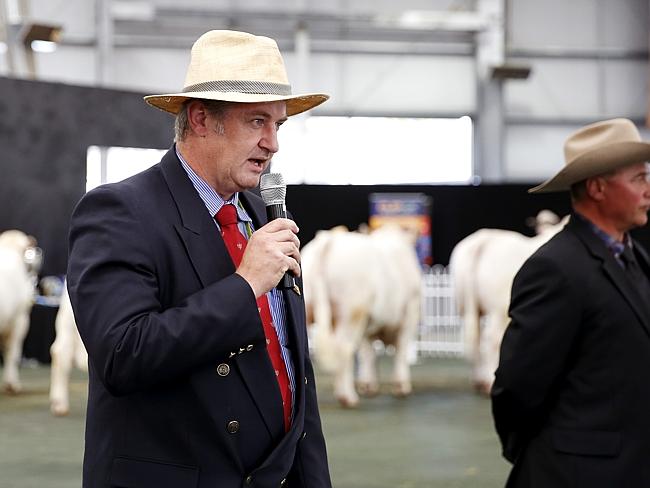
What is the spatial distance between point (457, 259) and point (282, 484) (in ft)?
29.4

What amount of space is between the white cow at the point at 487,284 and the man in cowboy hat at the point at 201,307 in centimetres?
822

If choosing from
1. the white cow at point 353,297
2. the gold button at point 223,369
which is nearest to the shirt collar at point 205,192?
the gold button at point 223,369

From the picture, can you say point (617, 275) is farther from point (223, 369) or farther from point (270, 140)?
point (223, 369)

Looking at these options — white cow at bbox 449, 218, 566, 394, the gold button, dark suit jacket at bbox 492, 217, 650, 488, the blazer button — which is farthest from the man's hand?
white cow at bbox 449, 218, 566, 394

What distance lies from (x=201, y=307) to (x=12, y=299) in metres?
9.20

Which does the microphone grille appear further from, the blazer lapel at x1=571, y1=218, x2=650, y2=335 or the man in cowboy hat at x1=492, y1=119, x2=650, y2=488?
the blazer lapel at x1=571, y1=218, x2=650, y2=335

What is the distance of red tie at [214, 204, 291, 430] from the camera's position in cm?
233

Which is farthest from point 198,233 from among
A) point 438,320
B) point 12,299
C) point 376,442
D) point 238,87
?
point 438,320

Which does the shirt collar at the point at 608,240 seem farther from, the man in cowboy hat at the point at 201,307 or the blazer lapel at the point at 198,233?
the blazer lapel at the point at 198,233

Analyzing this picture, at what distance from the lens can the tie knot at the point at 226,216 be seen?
235 cm

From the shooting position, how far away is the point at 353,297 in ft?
32.3

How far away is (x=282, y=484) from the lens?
234 centimetres

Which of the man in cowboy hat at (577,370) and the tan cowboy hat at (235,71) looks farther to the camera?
the man in cowboy hat at (577,370)

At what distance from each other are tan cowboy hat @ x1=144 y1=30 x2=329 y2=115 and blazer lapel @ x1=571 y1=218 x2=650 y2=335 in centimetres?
130
